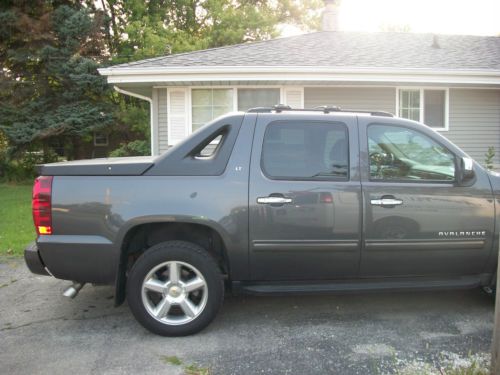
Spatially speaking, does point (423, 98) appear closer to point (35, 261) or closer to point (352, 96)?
point (352, 96)

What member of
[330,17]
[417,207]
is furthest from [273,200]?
[330,17]

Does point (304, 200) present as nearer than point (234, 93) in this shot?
Yes

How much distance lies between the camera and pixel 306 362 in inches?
130

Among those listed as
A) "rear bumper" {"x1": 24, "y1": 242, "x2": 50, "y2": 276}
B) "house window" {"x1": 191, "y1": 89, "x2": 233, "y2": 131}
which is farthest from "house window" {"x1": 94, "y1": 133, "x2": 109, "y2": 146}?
"rear bumper" {"x1": 24, "y1": 242, "x2": 50, "y2": 276}

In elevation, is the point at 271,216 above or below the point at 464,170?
below

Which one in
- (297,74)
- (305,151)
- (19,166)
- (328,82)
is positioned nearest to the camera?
(305,151)

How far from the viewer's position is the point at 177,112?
11195 millimetres

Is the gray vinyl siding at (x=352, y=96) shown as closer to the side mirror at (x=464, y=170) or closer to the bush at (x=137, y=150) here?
the bush at (x=137, y=150)

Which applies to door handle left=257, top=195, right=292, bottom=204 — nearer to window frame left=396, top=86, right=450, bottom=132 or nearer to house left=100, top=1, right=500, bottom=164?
house left=100, top=1, right=500, bottom=164

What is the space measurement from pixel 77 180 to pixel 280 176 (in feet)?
5.22

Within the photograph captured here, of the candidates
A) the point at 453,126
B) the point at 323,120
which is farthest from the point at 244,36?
the point at 323,120

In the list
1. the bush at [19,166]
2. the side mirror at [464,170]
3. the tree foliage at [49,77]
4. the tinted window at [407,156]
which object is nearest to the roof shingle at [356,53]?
the tree foliage at [49,77]

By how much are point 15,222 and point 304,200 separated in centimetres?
697

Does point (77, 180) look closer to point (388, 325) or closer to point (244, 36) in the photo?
point (388, 325)
